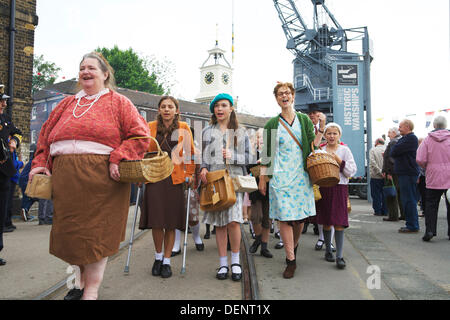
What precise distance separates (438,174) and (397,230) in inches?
65.2

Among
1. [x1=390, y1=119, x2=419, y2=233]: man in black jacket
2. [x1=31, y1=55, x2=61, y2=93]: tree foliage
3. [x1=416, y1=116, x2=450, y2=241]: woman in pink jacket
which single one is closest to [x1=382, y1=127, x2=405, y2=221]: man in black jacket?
[x1=390, y1=119, x2=419, y2=233]: man in black jacket

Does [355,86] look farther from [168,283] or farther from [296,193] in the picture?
[168,283]

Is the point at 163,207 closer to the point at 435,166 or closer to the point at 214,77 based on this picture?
the point at 435,166

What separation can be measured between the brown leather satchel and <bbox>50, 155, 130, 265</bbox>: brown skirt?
4.59 ft

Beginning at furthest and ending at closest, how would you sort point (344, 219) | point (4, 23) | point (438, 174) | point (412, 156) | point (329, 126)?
point (4, 23), point (412, 156), point (438, 174), point (329, 126), point (344, 219)

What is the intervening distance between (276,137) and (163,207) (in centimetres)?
151

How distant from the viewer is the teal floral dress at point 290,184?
4.05 m

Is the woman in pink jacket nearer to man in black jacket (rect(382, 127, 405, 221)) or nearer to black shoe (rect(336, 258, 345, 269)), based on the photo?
man in black jacket (rect(382, 127, 405, 221))

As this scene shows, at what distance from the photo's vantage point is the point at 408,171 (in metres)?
7.02

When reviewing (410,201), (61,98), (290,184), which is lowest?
(410,201)

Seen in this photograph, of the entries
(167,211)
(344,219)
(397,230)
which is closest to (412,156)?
(397,230)

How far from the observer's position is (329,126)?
504cm

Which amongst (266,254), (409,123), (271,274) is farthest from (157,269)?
(409,123)

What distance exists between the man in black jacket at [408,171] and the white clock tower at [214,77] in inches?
2539
